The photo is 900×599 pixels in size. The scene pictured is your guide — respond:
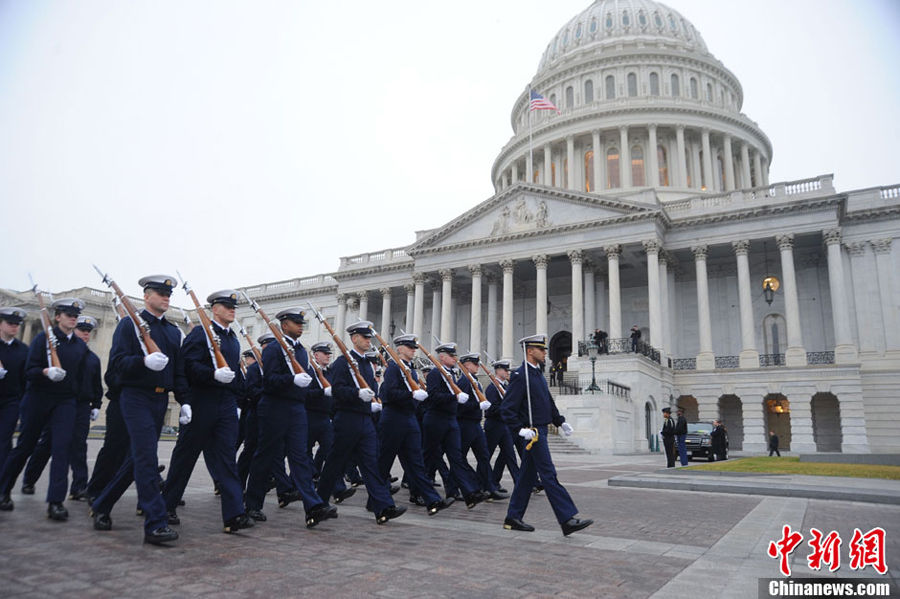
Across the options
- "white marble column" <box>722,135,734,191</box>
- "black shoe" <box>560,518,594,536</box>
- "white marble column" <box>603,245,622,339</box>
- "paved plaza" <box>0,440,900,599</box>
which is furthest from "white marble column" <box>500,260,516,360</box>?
"black shoe" <box>560,518,594,536</box>

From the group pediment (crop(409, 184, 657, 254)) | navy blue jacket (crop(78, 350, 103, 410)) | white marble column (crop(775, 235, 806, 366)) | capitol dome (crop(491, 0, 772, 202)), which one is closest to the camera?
navy blue jacket (crop(78, 350, 103, 410))

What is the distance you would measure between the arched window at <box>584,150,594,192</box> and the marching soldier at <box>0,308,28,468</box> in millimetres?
54805

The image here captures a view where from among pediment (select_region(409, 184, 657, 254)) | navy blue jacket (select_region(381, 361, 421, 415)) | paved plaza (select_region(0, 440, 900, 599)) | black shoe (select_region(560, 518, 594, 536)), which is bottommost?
paved plaza (select_region(0, 440, 900, 599))

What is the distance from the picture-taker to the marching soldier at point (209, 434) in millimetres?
6805

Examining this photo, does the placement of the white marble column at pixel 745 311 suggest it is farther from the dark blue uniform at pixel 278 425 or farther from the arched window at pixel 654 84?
the dark blue uniform at pixel 278 425

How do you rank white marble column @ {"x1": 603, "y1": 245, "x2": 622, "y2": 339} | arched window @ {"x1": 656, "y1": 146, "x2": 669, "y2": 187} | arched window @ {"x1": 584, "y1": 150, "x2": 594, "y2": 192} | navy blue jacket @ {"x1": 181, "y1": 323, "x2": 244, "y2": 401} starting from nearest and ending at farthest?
1. navy blue jacket @ {"x1": 181, "y1": 323, "x2": 244, "y2": 401}
2. white marble column @ {"x1": 603, "y1": 245, "x2": 622, "y2": 339}
3. arched window @ {"x1": 656, "y1": 146, "x2": 669, "y2": 187}
4. arched window @ {"x1": 584, "y1": 150, "x2": 594, "y2": 192}

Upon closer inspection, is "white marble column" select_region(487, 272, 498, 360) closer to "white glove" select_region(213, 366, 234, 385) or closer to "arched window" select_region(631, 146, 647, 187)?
"arched window" select_region(631, 146, 647, 187)

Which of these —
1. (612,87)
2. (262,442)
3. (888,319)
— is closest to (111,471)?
Answer: (262,442)

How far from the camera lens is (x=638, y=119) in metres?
57.8

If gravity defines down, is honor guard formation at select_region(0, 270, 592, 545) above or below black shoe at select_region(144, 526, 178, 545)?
above

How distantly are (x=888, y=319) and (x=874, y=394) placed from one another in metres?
4.82

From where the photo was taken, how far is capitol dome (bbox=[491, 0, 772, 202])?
57.5 meters

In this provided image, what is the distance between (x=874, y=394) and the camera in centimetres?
3669

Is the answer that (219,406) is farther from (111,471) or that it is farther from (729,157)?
(729,157)
